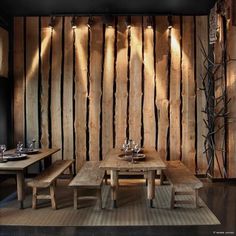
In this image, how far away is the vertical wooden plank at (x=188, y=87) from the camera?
22.4ft

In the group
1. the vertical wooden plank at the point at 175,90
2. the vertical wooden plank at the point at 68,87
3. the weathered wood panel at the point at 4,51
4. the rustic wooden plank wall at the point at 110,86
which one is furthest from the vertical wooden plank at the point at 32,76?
the vertical wooden plank at the point at 175,90

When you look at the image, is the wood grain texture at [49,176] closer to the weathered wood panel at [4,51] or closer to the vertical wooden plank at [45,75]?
the vertical wooden plank at [45,75]

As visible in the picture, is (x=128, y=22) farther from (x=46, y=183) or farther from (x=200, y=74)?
(x=46, y=183)

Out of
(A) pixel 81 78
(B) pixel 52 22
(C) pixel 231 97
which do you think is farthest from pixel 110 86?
(C) pixel 231 97

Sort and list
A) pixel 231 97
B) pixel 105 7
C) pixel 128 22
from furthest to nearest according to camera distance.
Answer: pixel 128 22 < pixel 105 7 < pixel 231 97

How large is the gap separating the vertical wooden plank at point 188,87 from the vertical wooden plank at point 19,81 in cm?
332

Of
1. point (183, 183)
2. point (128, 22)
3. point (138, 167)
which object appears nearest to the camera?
→ point (138, 167)

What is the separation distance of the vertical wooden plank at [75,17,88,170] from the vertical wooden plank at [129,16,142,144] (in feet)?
3.10

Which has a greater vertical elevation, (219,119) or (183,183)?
(219,119)

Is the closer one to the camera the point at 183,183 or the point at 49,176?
the point at 183,183

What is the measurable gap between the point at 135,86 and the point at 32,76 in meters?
2.14

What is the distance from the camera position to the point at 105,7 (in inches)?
255

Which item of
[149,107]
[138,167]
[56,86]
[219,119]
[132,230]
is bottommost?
[132,230]

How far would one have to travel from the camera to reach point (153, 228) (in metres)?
4.01
